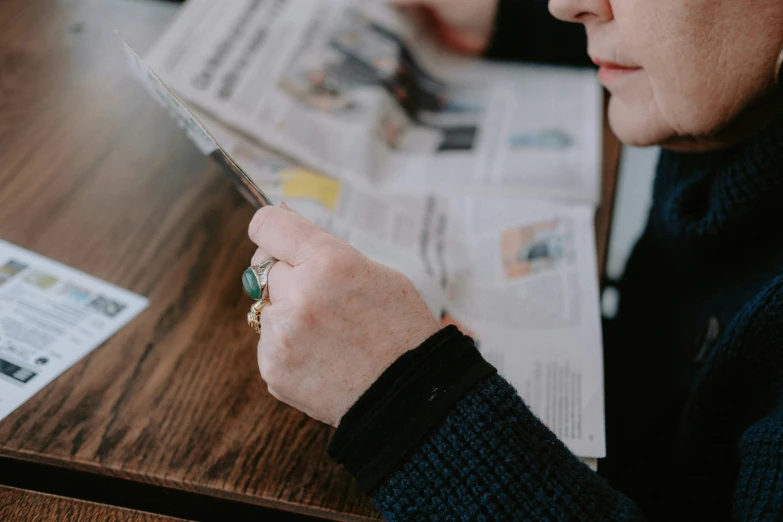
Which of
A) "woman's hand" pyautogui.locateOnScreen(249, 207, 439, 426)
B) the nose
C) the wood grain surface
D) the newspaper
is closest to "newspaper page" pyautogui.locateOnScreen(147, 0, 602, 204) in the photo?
the newspaper

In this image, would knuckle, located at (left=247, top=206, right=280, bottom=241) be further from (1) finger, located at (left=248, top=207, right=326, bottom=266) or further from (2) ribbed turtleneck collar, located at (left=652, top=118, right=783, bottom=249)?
Result: (2) ribbed turtleneck collar, located at (left=652, top=118, right=783, bottom=249)

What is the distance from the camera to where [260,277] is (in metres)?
0.54

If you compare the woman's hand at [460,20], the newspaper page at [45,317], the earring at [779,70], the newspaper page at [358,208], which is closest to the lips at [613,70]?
the earring at [779,70]

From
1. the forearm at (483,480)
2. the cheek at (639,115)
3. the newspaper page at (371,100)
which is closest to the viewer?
the forearm at (483,480)

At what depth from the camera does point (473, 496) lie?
1.51 ft

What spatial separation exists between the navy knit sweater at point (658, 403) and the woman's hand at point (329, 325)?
0.07 feet

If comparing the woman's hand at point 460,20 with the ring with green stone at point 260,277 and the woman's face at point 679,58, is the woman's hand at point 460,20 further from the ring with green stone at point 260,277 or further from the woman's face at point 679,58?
the ring with green stone at point 260,277

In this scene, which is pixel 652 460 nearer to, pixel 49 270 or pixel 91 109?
pixel 49 270

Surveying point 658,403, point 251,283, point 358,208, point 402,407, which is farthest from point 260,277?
point 658,403

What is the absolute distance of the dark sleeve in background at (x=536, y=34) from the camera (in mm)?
1017

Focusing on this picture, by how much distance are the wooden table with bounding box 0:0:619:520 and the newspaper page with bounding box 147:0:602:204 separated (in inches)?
3.1

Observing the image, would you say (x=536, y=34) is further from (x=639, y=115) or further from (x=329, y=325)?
(x=329, y=325)

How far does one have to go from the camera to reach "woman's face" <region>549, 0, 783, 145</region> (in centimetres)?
56

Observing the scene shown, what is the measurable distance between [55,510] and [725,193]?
27.1 inches
